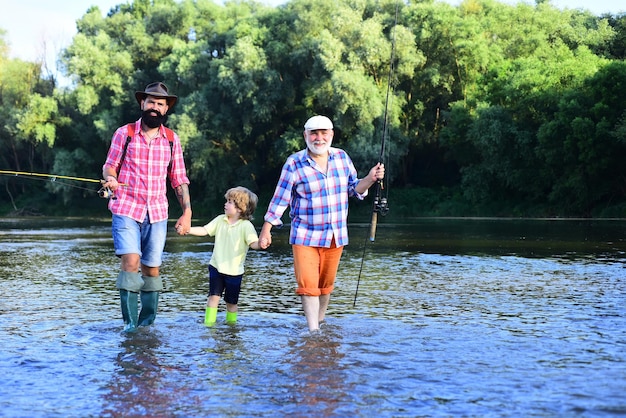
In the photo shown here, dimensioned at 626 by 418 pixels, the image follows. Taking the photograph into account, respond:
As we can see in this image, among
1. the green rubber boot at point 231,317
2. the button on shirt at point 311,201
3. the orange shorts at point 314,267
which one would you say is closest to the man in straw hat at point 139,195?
the green rubber boot at point 231,317

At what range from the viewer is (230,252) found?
8438 millimetres

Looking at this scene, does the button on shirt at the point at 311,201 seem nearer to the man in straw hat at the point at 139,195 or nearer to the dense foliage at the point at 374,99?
the man in straw hat at the point at 139,195

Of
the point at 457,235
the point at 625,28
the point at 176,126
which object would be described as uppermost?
the point at 625,28

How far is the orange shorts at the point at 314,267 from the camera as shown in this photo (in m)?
7.82

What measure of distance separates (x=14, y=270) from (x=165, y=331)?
7772mm

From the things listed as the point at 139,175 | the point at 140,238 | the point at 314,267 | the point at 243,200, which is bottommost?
the point at 314,267

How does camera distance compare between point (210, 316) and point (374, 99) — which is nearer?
point (210, 316)

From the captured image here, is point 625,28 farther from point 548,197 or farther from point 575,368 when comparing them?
point 575,368

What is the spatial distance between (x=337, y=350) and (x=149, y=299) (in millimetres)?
2174

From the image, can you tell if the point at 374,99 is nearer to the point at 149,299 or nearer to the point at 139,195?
the point at 149,299

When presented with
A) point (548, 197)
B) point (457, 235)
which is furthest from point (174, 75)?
point (457, 235)

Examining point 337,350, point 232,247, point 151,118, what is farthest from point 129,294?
point 337,350

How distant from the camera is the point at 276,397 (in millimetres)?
5371

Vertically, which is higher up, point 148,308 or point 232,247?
point 232,247
